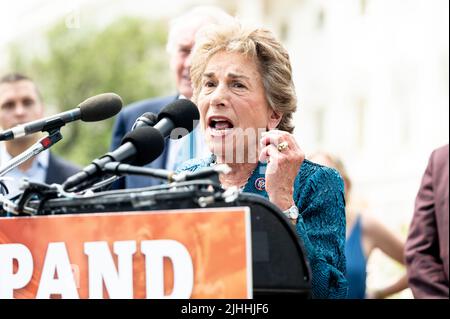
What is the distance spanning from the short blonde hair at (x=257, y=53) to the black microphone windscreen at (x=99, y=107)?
1.38 ft

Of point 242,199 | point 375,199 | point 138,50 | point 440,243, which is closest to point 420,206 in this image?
point 440,243

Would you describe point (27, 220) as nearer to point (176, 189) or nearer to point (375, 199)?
point (176, 189)

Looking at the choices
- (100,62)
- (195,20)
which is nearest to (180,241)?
(195,20)

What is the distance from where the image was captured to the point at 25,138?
7.05 metres

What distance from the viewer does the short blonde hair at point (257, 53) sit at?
12.8ft

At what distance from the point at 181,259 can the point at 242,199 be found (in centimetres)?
23

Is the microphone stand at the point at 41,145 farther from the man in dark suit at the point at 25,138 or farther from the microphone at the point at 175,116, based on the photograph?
the man in dark suit at the point at 25,138

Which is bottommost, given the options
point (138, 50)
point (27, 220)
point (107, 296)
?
point (107, 296)

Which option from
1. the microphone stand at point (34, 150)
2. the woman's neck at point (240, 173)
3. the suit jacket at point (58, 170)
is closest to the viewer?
the microphone stand at point (34, 150)

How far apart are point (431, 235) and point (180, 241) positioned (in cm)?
182

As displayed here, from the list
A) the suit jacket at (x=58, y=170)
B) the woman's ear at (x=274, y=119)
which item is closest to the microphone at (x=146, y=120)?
the woman's ear at (x=274, y=119)

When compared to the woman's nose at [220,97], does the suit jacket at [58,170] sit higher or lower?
lower

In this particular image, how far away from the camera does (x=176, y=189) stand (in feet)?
9.34

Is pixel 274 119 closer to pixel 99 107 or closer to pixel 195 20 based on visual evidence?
pixel 99 107
